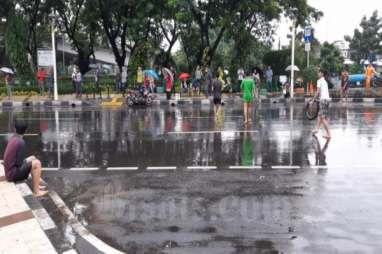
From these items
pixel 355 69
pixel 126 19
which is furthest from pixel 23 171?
pixel 355 69

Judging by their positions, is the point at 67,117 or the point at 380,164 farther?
the point at 67,117

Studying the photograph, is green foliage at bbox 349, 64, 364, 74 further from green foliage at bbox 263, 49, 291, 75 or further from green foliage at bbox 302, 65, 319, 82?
green foliage at bbox 302, 65, 319, 82

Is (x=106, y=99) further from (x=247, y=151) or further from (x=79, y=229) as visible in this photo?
(x=79, y=229)

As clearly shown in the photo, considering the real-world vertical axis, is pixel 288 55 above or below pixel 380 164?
above

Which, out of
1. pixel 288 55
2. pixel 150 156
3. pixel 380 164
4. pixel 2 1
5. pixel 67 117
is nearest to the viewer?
pixel 380 164

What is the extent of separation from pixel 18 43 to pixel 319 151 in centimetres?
2805

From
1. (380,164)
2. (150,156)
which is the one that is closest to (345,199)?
(380,164)

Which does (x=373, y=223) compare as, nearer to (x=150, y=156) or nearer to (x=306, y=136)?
(x=150, y=156)

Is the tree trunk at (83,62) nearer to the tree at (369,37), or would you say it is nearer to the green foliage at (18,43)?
the green foliage at (18,43)

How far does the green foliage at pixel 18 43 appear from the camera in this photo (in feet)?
116

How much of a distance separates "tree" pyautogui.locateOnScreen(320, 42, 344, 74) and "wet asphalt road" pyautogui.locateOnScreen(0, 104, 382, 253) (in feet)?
109

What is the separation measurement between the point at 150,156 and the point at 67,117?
33.3ft

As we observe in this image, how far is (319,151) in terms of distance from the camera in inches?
500

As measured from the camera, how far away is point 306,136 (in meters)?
15.0
